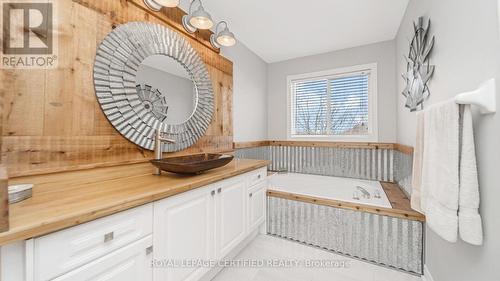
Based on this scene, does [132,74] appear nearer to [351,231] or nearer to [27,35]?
[27,35]

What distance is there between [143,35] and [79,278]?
153cm

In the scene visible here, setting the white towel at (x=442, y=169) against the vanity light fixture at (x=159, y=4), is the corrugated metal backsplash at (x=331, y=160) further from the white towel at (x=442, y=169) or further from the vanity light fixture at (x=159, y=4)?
the white towel at (x=442, y=169)

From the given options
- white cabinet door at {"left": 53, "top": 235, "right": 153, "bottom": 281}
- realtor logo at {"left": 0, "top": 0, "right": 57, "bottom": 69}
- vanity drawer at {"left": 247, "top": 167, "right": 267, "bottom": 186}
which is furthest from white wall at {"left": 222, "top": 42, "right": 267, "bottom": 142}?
white cabinet door at {"left": 53, "top": 235, "right": 153, "bottom": 281}

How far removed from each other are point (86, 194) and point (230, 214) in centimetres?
96

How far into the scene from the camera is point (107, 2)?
4.36 feet

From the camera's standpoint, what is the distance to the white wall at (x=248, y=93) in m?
2.86

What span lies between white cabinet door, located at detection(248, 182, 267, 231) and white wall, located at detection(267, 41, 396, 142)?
1758 mm

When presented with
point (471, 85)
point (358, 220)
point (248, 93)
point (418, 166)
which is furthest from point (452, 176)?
point (248, 93)

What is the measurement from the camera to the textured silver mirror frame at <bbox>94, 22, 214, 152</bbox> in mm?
1312

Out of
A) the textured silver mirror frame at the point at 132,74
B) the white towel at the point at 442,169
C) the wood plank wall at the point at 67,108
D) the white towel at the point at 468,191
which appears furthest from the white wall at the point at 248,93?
the white towel at the point at 468,191

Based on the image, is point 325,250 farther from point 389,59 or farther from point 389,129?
point 389,59

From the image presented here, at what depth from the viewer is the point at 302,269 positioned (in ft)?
5.61

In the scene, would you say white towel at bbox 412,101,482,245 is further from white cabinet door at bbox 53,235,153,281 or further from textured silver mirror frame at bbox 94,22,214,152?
textured silver mirror frame at bbox 94,22,214,152

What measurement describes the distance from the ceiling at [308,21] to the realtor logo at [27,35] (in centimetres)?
121
